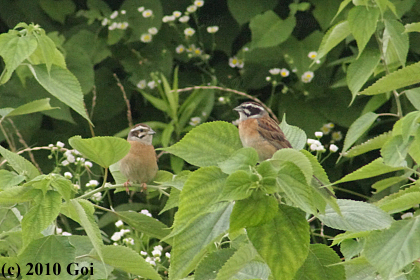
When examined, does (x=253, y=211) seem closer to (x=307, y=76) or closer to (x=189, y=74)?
(x=307, y=76)

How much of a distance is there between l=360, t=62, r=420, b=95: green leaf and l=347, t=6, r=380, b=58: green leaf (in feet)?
0.64

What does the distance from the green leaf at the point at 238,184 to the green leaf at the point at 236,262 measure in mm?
111

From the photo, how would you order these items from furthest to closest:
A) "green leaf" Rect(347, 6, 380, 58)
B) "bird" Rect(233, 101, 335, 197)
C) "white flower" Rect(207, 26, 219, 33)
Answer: "white flower" Rect(207, 26, 219, 33) < "bird" Rect(233, 101, 335, 197) < "green leaf" Rect(347, 6, 380, 58)

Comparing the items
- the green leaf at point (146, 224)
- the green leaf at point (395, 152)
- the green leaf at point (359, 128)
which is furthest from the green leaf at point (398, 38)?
the green leaf at point (146, 224)

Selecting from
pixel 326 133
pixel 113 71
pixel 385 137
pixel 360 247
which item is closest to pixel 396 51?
pixel 385 137

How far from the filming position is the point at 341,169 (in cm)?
344

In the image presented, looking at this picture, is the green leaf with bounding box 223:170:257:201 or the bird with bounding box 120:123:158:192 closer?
the green leaf with bounding box 223:170:257:201

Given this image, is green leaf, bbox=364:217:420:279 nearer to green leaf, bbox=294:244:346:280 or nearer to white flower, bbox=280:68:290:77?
green leaf, bbox=294:244:346:280

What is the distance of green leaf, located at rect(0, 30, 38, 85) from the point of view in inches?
41.8

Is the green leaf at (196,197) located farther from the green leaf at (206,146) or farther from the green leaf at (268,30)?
the green leaf at (268,30)

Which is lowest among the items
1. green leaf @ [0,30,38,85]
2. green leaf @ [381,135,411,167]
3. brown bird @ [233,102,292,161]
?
brown bird @ [233,102,292,161]

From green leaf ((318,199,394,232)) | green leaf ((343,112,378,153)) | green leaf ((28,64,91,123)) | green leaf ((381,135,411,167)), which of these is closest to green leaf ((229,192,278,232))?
green leaf ((318,199,394,232))

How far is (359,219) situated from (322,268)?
0.26 feet

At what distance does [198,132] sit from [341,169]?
9.24 feet
